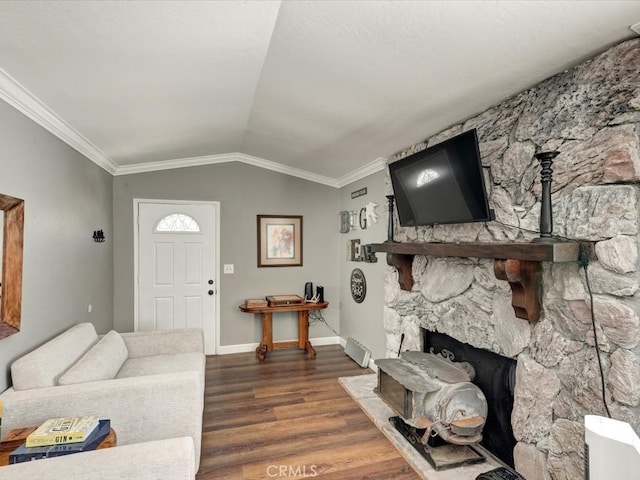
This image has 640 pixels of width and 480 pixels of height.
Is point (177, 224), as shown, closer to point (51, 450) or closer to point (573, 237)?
point (51, 450)

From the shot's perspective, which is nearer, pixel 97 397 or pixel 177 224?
pixel 97 397

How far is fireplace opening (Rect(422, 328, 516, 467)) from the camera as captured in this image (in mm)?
2129

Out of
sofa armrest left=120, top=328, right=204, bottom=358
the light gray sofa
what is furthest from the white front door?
the light gray sofa

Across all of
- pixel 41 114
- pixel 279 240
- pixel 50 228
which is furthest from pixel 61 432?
pixel 279 240

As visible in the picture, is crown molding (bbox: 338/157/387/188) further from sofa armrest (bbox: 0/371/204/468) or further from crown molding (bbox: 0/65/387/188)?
sofa armrest (bbox: 0/371/204/468)

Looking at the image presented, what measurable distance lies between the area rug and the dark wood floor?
0.15 ft

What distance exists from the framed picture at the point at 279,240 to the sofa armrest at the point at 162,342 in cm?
153

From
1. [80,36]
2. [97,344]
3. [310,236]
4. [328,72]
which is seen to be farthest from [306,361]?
[80,36]

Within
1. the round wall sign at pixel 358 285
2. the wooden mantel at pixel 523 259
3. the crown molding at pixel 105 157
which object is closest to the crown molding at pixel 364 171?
the crown molding at pixel 105 157

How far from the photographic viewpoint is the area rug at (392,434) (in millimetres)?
2066

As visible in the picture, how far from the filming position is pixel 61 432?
1530 millimetres

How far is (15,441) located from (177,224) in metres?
2.96

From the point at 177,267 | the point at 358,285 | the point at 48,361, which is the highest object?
the point at 177,267

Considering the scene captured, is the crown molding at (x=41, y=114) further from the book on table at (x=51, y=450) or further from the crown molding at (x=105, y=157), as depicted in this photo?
the book on table at (x=51, y=450)
